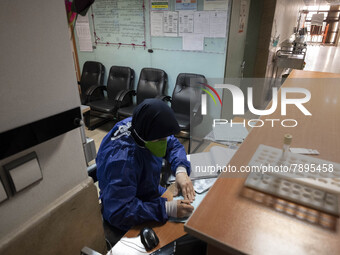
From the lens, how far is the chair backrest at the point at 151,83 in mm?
3539

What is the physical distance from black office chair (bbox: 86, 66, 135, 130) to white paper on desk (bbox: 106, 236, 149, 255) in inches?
102

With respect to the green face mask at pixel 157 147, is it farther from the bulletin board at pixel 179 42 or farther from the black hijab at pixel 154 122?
the bulletin board at pixel 179 42

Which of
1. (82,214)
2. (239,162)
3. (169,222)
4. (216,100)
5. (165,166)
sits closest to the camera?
(82,214)

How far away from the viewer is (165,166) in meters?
1.75

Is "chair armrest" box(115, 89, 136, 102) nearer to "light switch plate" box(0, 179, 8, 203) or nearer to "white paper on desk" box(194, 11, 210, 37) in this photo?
"white paper on desk" box(194, 11, 210, 37)

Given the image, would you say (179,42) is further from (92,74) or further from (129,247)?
(129,247)

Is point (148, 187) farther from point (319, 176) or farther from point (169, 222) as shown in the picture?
point (319, 176)

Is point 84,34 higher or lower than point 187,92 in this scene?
higher

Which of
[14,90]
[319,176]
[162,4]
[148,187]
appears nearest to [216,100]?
[162,4]

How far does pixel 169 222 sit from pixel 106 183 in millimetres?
392

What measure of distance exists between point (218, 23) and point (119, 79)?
1.81 m

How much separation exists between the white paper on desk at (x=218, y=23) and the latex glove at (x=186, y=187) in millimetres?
2215

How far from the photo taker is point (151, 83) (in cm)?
363

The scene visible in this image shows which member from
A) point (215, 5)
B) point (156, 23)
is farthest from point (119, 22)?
point (215, 5)
